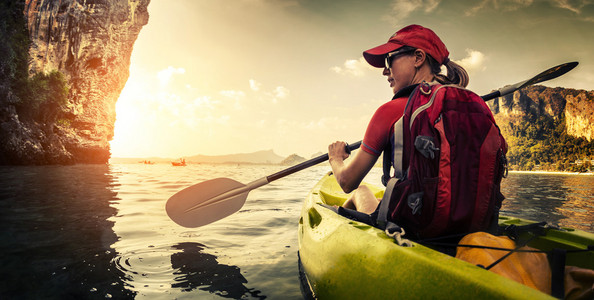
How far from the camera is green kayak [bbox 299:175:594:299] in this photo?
3.38 ft

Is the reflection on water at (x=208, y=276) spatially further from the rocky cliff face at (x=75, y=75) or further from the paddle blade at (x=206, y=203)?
the rocky cliff face at (x=75, y=75)

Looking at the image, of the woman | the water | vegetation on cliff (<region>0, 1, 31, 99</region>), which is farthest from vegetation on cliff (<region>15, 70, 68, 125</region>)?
the woman

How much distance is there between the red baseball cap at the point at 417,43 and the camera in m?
1.85

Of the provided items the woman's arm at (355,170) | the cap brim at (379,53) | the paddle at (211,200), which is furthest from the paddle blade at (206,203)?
the cap brim at (379,53)

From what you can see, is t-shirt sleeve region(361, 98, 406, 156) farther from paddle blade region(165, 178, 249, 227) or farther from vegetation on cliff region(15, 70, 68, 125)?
vegetation on cliff region(15, 70, 68, 125)

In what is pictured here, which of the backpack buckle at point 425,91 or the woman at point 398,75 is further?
the woman at point 398,75

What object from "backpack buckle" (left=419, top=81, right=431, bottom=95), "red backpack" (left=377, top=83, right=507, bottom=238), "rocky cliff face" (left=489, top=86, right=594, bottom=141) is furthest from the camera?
"rocky cliff face" (left=489, top=86, right=594, bottom=141)

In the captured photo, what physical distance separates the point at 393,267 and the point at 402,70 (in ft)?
4.55

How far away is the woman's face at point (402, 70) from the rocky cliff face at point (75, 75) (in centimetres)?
2654

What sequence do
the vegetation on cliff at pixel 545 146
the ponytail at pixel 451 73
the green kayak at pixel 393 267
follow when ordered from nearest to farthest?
the green kayak at pixel 393 267 < the ponytail at pixel 451 73 < the vegetation on cliff at pixel 545 146

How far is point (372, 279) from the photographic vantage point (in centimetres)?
139

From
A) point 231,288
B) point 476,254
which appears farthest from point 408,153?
point 231,288

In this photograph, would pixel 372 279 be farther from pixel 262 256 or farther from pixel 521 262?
pixel 262 256

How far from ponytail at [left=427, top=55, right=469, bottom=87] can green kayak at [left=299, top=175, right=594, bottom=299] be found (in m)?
1.18
